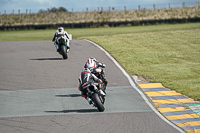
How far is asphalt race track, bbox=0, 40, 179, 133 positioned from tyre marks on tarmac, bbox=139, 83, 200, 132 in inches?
21.6

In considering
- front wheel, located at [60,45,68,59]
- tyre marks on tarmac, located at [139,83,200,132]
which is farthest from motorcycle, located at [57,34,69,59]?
tyre marks on tarmac, located at [139,83,200,132]

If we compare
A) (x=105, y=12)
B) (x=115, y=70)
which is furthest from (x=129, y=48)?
(x=105, y=12)

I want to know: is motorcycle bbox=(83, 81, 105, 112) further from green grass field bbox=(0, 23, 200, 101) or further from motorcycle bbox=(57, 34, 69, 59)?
motorcycle bbox=(57, 34, 69, 59)

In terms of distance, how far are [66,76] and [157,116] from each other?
7.64 meters

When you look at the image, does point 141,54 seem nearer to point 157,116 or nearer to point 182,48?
point 182,48

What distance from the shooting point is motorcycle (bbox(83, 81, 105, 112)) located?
38.7 ft

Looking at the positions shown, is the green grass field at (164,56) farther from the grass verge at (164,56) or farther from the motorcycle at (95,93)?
the motorcycle at (95,93)

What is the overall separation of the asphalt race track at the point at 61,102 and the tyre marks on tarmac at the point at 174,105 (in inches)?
21.6

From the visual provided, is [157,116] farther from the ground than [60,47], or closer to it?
closer to it

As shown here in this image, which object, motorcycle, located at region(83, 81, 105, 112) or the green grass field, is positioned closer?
motorcycle, located at region(83, 81, 105, 112)

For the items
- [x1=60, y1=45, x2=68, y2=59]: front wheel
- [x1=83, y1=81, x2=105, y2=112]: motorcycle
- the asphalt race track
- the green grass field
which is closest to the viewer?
the asphalt race track

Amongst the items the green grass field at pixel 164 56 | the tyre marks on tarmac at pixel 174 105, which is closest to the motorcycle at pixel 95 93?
the tyre marks on tarmac at pixel 174 105

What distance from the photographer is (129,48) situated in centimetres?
2841

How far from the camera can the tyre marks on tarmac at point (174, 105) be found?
37.6 feet
